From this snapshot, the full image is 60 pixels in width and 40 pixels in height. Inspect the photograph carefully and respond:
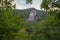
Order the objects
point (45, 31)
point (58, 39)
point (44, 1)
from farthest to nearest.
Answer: point (45, 31)
point (58, 39)
point (44, 1)

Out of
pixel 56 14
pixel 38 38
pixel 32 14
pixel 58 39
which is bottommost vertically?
pixel 32 14

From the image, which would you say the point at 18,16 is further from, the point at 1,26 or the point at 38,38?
the point at 38,38

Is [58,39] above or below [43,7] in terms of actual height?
below

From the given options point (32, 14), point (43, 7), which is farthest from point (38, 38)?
point (32, 14)

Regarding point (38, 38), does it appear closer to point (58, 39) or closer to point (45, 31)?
point (45, 31)

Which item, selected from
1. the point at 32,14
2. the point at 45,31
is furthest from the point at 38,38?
the point at 32,14

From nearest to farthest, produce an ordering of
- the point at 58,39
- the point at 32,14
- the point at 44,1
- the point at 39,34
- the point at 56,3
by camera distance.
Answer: the point at 56,3 < the point at 44,1 < the point at 58,39 < the point at 39,34 < the point at 32,14

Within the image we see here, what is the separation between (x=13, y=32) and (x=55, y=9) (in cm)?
346

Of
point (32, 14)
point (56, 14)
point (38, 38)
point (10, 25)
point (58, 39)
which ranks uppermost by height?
point (56, 14)

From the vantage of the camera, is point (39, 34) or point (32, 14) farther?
point (32, 14)

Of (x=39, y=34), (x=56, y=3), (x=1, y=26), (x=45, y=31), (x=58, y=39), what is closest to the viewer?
(x=56, y=3)

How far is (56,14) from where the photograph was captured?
540 centimetres

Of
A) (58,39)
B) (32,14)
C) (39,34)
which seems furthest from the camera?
(32,14)

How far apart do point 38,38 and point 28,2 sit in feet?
21.7
